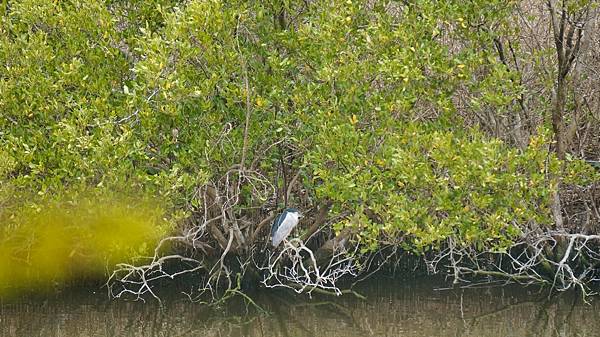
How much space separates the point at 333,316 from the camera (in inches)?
297

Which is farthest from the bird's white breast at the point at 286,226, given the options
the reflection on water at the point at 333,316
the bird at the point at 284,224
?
the reflection on water at the point at 333,316

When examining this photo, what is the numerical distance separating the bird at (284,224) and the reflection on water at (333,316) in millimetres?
653

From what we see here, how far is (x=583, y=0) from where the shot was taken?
22.2 ft

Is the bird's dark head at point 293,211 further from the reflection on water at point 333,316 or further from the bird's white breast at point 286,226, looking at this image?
the reflection on water at point 333,316

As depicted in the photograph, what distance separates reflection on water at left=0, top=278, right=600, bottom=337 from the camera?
281 inches

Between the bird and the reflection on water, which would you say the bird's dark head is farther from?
the reflection on water

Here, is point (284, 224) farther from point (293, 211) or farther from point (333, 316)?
point (333, 316)

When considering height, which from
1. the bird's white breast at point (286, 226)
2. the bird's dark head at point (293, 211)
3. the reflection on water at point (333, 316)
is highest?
the bird's dark head at point (293, 211)

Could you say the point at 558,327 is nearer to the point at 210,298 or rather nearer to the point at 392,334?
the point at 392,334

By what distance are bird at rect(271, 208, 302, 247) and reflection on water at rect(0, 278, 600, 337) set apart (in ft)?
2.14

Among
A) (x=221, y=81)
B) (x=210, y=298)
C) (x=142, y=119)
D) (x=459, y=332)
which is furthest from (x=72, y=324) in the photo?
(x=459, y=332)

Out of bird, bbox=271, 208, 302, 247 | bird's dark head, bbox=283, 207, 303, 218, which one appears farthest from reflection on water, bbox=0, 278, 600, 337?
bird's dark head, bbox=283, 207, 303, 218

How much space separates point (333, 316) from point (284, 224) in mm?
894

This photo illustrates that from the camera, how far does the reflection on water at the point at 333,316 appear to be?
23.4ft
